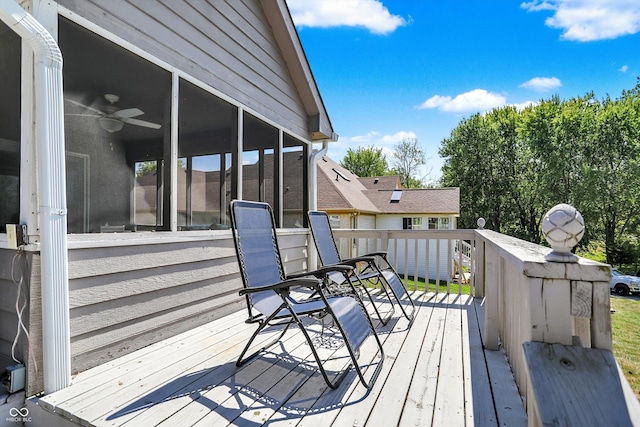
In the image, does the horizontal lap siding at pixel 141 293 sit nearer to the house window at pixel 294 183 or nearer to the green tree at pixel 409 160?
the house window at pixel 294 183

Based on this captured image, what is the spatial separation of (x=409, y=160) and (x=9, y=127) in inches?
1273

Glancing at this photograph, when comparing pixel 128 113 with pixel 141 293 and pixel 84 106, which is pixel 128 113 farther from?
pixel 141 293

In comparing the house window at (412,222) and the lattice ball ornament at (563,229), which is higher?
the lattice ball ornament at (563,229)

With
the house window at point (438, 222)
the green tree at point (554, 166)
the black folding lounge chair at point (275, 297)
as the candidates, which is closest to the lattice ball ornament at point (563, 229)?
the black folding lounge chair at point (275, 297)

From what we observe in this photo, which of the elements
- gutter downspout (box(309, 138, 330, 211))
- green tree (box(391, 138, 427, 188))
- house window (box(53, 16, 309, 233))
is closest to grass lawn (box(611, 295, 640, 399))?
gutter downspout (box(309, 138, 330, 211))

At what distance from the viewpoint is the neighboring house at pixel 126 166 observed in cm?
205

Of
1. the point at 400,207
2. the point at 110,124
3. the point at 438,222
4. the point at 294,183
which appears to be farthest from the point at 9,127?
the point at 438,222

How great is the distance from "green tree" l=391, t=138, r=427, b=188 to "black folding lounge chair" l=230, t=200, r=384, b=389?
1205 inches

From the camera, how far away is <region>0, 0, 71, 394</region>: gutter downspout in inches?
78.0

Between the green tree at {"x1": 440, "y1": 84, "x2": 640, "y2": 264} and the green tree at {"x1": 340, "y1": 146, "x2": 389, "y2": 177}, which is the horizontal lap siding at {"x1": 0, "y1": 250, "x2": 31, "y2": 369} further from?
the green tree at {"x1": 340, "y1": 146, "x2": 389, "y2": 177}

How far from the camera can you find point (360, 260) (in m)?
3.70

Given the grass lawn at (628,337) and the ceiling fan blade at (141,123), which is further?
the grass lawn at (628,337)

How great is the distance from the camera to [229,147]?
3.89 meters

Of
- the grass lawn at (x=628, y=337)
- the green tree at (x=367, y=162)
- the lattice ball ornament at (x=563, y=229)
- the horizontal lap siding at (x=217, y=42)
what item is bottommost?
the grass lawn at (x=628, y=337)
